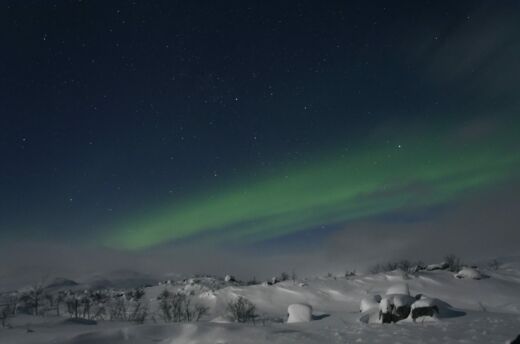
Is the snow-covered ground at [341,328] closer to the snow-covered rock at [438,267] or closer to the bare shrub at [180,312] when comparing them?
the snow-covered rock at [438,267]

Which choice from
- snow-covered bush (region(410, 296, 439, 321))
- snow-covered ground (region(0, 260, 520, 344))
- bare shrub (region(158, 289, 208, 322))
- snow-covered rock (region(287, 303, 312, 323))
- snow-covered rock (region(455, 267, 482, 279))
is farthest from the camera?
bare shrub (region(158, 289, 208, 322))

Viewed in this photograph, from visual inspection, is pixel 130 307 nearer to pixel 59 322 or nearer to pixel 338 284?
pixel 338 284

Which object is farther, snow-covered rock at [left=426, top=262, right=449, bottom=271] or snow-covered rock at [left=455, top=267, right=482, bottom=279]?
snow-covered rock at [left=426, top=262, right=449, bottom=271]

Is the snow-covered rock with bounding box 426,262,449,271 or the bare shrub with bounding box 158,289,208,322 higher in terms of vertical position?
the snow-covered rock with bounding box 426,262,449,271

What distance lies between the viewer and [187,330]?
13.9m

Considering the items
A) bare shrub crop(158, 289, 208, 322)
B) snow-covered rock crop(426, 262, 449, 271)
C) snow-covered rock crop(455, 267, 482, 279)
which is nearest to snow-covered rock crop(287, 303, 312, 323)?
bare shrub crop(158, 289, 208, 322)

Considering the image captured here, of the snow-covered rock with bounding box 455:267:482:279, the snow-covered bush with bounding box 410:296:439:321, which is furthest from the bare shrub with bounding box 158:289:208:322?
the snow-covered rock with bounding box 455:267:482:279

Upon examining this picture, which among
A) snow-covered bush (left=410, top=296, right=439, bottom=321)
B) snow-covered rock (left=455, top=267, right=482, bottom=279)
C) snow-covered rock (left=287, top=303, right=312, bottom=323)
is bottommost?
snow-covered rock (left=455, top=267, right=482, bottom=279)

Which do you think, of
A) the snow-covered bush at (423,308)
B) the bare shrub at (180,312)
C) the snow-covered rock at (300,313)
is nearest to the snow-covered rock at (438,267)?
the bare shrub at (180,312)

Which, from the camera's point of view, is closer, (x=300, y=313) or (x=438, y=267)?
(x=300, y=313)

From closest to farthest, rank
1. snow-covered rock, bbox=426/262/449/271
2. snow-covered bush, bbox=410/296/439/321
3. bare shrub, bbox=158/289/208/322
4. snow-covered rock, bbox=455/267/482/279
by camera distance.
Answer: snow-covered bush, bbox=410/296/439/321 < snow-covered rock, bbox=455/267/482/279 < bare shrub, bbox=158/289/208/322 < snow-covered rock, bbox=426/262/449/271

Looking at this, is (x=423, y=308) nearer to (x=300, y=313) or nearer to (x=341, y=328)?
(x=341, y=328)

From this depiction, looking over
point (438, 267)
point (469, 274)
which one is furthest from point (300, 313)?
point (438, 267)

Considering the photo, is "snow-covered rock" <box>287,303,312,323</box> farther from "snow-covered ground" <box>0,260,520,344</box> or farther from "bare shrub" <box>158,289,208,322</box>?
"bare shrub" <box>158,289,208,322</box>
